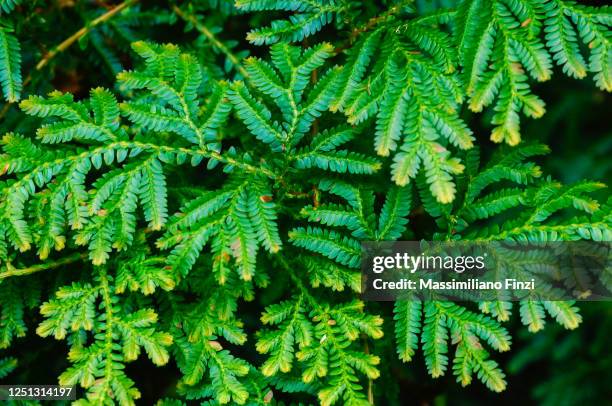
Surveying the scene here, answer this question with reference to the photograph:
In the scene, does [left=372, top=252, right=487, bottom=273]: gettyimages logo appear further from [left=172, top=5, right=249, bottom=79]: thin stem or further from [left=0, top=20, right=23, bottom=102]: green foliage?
[left=0, top=20, right=23, bottom=102]: green foliage

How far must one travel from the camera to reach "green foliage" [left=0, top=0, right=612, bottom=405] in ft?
5.94

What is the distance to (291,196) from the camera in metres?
2.05

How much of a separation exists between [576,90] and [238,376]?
2.87 metres

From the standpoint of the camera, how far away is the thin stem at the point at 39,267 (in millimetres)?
1986

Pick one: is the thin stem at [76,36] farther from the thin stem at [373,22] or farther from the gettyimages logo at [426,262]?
the gettyimages logo at [426,262]

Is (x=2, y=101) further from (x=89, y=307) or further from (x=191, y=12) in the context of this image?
(x=89, y=307)

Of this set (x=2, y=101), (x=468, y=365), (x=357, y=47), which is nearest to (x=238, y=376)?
→ (x=468, y=365)

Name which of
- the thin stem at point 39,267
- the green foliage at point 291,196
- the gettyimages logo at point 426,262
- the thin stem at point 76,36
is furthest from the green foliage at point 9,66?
the gettyimages logo at point 426,262

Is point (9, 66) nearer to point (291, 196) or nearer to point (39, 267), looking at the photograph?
point (39, 267)

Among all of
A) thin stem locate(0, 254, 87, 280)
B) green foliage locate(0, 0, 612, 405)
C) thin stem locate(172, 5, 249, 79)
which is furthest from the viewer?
thin stem locate(172, 5, 249, 79)

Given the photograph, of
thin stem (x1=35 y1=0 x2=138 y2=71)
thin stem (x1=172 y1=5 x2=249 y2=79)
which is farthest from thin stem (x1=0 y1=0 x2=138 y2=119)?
thin stem (x1=172 y1=5 x2=249 y2=79)

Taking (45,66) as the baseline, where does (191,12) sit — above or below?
above

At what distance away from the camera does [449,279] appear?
1.99m

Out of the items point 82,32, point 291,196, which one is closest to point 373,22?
point 291,196
